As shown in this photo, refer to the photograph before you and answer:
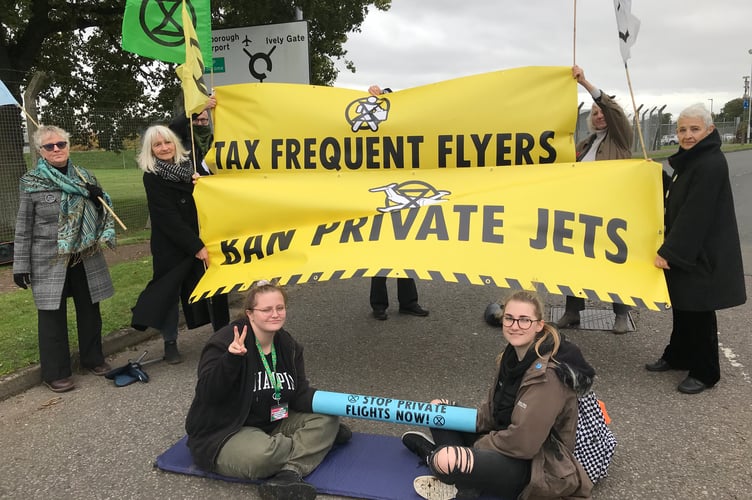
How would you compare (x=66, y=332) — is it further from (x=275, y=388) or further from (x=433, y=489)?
(x=433, y=489)

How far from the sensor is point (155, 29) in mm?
4422

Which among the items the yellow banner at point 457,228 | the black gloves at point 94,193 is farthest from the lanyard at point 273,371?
the black gloves at point 94,193

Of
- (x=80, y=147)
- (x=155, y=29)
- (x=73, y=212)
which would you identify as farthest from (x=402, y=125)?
(x=80, y=147)

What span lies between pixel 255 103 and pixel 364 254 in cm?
165

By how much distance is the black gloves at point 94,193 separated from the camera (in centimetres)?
426

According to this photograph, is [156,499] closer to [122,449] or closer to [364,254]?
[122,449]

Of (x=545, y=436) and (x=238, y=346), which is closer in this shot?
(x=545, y=436)

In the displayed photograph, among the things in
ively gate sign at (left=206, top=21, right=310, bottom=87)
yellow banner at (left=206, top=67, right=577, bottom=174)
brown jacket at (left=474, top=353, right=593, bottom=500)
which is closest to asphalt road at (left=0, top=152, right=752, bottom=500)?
brown jacket at (left=474, top=353, right=593, bottom=500)

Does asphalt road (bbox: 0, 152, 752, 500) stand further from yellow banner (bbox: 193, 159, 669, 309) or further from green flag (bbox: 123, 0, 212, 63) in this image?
green flag (bbox: 123, 0, 212, 63)

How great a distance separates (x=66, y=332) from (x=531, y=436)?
137 inches

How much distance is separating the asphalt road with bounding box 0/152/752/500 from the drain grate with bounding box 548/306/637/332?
0.13 m

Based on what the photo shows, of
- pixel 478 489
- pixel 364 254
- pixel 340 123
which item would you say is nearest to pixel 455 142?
pixel 340 123

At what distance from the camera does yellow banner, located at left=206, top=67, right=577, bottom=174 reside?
406cm

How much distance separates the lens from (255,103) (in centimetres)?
449
